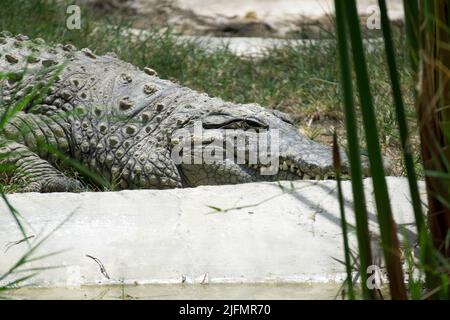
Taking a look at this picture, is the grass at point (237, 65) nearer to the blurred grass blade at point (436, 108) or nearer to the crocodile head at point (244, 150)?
the crocodile head at point (244, 150)

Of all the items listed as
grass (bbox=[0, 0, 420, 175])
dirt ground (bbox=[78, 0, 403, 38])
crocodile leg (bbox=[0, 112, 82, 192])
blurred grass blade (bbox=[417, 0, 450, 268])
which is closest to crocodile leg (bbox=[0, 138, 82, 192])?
crocodile leg (bbox=[0, 112, 82, 192])

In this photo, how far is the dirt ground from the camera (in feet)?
34.0

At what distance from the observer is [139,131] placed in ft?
21.2

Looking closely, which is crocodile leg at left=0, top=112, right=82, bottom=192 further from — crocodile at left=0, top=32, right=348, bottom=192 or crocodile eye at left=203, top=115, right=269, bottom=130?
crocodile eye at left=203, top=115, right=269, bottom=130

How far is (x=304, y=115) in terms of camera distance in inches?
292

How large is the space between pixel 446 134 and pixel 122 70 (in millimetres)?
4164

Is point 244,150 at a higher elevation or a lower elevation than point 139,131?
lower

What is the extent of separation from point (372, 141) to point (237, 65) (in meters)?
6.17

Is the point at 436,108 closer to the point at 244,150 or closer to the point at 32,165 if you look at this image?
the point at 244,150

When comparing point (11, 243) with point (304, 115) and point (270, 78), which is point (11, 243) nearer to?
point (304, 115)

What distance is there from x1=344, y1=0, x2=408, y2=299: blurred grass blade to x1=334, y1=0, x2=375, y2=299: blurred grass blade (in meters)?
0.04

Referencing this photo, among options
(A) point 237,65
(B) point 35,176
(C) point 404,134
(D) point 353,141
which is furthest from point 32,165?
(D) point 353,141

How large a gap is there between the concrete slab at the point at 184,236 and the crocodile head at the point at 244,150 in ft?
3.96

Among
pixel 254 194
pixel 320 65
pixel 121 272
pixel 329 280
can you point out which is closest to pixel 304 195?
pixel 254 194
